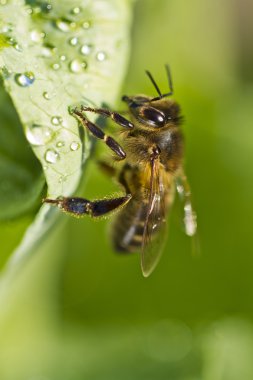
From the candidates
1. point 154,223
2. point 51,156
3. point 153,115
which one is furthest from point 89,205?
point 51,156

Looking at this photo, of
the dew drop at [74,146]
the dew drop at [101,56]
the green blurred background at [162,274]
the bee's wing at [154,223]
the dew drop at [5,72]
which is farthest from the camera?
the green blurred background at [162,274]

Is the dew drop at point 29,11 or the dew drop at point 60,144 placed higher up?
the dew drop at point 29,11

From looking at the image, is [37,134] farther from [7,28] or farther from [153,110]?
[153,110]

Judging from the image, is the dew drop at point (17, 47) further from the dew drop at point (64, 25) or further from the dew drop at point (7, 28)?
the dew drop at point (64, 25)

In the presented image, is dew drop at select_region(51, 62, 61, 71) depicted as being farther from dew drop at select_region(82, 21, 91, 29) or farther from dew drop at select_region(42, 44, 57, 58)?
dew drop at select_region(82, 21, 91, 29)

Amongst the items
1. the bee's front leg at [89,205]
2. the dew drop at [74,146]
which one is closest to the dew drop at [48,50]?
the dew drop at [74,146]

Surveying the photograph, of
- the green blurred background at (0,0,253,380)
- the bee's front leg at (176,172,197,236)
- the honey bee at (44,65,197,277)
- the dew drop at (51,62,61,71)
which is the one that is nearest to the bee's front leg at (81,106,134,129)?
the honey bee at (44,65,197,277)
